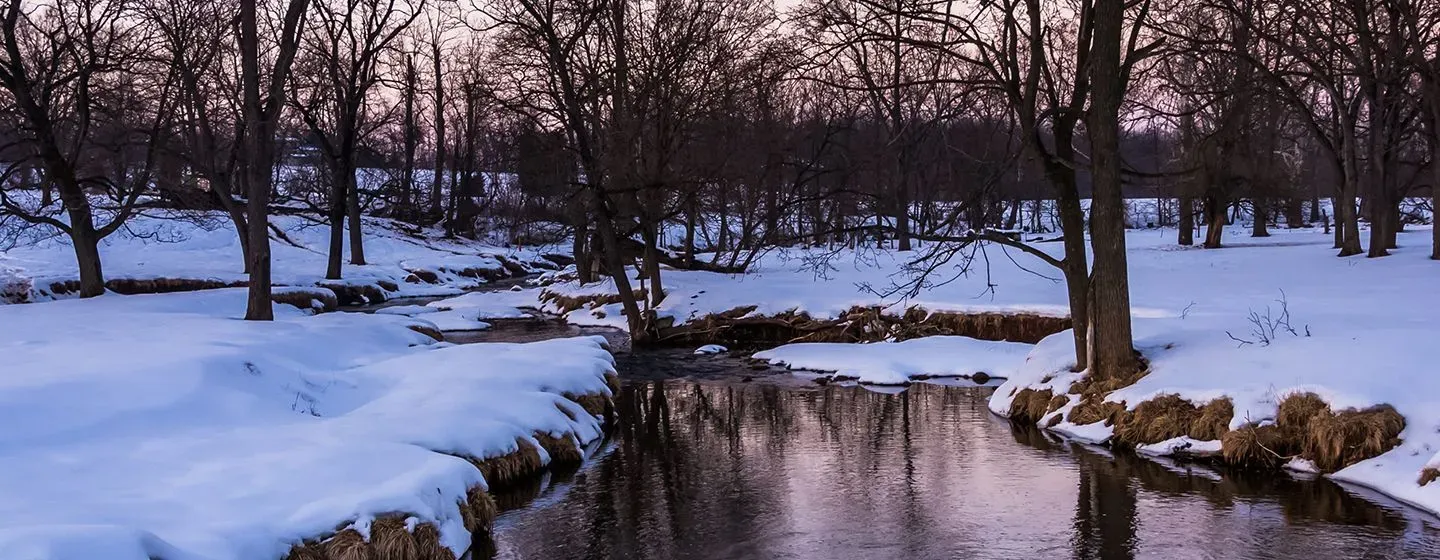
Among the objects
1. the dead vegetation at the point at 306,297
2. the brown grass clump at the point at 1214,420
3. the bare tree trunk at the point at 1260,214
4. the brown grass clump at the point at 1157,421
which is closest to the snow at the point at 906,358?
the brown grass clump at the point at 1157,421

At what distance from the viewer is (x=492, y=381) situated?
42.3 feet

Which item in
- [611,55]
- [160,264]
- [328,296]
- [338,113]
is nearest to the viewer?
[611,55]

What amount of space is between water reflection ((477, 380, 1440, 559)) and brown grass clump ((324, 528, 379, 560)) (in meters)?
1.32

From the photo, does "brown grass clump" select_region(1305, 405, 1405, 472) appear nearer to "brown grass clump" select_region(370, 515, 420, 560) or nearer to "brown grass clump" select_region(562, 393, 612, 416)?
"brown grass clump" select_region(562, 393, 612, 416)

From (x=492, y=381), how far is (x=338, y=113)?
2402cm

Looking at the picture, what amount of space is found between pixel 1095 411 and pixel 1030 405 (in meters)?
1.18

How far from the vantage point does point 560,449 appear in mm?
11711

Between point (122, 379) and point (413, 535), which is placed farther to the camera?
point (122, 379)

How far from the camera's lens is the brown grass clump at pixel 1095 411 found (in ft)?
40.5

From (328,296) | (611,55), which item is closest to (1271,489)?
(611,55)

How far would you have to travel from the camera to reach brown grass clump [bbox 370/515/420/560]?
752 centimetres

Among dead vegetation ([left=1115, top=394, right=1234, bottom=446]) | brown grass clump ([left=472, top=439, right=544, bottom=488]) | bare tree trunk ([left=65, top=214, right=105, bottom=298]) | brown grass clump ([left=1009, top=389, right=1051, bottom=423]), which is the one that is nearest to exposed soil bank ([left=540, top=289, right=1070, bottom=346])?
brown grass clump ([left=1009, top=389, right=1051, bottom=423])

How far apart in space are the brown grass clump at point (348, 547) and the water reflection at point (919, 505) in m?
1.32

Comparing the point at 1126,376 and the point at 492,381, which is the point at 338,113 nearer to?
the point at 492,381
